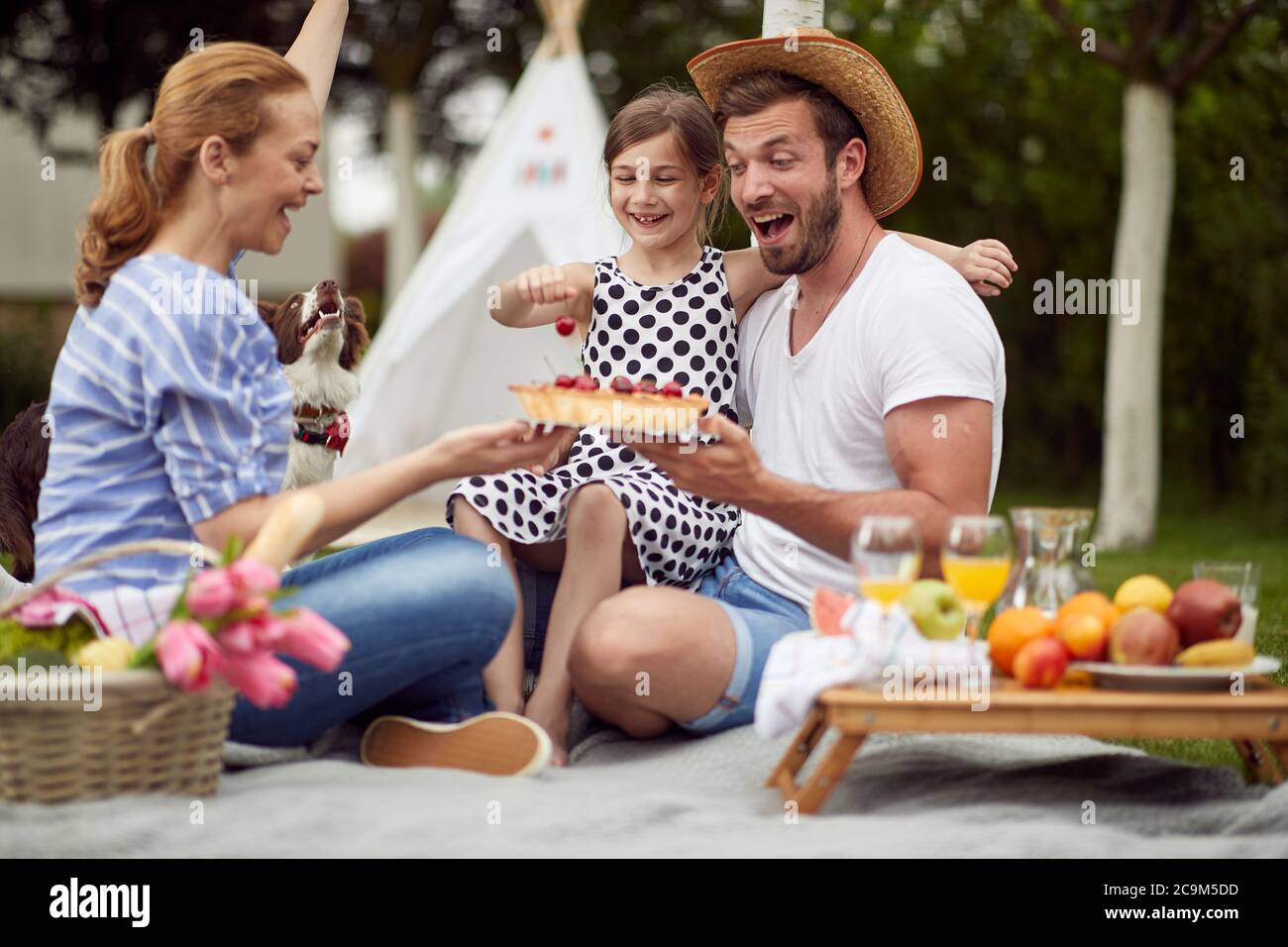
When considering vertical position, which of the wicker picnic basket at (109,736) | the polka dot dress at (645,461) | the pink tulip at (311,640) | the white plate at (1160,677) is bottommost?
the wicker picnic basket at (109,736)

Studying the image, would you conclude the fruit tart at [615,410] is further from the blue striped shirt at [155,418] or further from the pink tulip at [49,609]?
the pink tulip at [49,609]

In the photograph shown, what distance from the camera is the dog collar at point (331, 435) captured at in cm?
498

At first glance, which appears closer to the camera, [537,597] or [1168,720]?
[1168,720]

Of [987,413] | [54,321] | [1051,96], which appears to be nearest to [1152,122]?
[1051,96]

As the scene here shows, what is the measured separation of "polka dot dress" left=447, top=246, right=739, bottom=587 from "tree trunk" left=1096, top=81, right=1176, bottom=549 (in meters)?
4.75

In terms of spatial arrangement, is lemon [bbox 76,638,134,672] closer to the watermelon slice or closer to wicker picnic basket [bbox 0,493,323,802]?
wicker picnic basket [bbox 0,493,323,802]

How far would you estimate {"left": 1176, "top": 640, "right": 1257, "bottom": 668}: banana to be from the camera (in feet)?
8.84

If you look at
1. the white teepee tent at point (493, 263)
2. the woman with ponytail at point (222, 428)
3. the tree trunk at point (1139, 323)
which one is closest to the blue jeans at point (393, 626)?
the woman with ponytail at point (222, 428)

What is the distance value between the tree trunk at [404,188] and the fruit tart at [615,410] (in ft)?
33.7

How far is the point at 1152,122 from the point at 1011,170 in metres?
3.20

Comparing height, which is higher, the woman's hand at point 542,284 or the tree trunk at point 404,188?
the tree trunk at point 404,188

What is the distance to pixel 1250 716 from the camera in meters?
2.63
